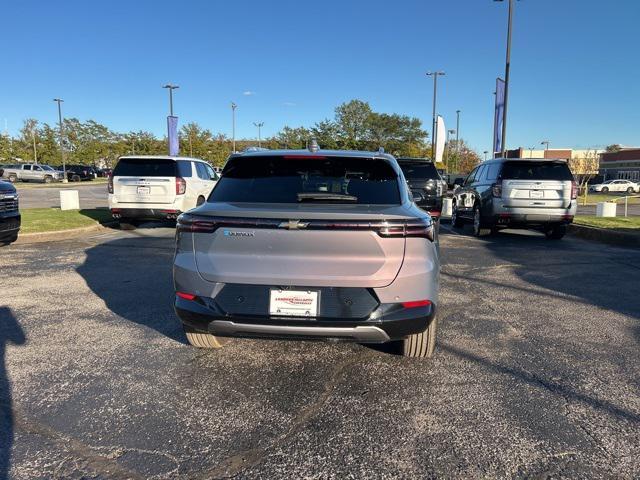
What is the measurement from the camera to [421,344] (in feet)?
12.7

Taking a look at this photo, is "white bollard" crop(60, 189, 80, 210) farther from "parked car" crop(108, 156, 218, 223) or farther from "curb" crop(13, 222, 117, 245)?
"parked car" crop(108, 156, 218, 223)

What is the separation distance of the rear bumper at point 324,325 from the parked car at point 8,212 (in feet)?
22.3

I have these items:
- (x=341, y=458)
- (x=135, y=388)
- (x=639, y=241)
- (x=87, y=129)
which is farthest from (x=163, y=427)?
(x=87, y=129)

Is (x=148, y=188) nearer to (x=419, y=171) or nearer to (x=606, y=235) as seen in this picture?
(x=419, y=171)

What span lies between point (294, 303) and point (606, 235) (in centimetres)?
1040

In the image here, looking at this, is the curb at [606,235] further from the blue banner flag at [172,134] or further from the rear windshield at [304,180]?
the blue banner flag at [172,134]

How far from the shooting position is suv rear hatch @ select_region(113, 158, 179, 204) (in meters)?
11.6

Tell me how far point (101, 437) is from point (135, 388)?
65 cm

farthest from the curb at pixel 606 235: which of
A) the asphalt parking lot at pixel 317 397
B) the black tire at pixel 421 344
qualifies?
the black tire at pixel 421 344

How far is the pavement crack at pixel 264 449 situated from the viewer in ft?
8.23

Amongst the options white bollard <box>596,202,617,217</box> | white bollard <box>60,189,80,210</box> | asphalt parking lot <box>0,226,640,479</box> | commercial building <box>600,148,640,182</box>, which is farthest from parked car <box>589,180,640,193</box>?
asphalt parking lot <box>0,226,640,479</box>

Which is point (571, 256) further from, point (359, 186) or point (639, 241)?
point (359, 186)

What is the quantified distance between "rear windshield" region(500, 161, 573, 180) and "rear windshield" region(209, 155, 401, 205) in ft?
25.2

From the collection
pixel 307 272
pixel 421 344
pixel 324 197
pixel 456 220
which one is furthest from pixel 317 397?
pixel 456 220
